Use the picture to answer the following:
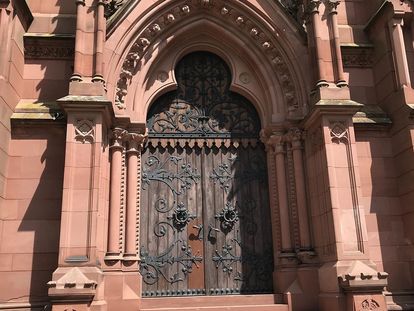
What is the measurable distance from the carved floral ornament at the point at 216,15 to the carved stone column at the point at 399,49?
2.02 m

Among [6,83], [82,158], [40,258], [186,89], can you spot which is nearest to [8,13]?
[6,83]

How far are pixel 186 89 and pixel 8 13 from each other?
148 inches

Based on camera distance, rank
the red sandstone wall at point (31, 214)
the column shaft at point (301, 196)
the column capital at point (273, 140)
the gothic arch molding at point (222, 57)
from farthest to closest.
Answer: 1. the gothic arch molding at point (222, 57)
2. the column capital at point (273, 140)
3. the column shaft at point (301, 196)
4. the red sandstone wall at point (31, 214)

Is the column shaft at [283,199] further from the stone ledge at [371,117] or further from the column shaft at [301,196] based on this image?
the stone ledge at [371,117]

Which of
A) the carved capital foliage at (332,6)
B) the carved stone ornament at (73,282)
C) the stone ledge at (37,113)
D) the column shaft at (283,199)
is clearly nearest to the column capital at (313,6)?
the carved capital foliage at (332,6)

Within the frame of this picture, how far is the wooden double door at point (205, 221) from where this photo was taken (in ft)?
29.3

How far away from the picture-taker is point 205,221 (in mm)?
9211

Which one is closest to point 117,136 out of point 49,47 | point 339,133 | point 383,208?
point 49,47

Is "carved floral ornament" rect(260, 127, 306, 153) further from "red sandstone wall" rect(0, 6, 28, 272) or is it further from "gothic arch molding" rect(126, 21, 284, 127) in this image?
"red sandstone wall" rect(0, 6, 28, 272)

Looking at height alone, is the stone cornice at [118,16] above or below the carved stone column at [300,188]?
above

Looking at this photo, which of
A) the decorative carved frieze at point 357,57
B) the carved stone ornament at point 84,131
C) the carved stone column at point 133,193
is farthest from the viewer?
the decorative carved frieze at point 357,57

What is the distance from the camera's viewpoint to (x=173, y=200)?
30.6 feet

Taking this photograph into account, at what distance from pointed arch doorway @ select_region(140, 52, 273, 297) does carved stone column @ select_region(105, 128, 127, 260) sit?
0.77m

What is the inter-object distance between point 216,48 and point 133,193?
148 inches
